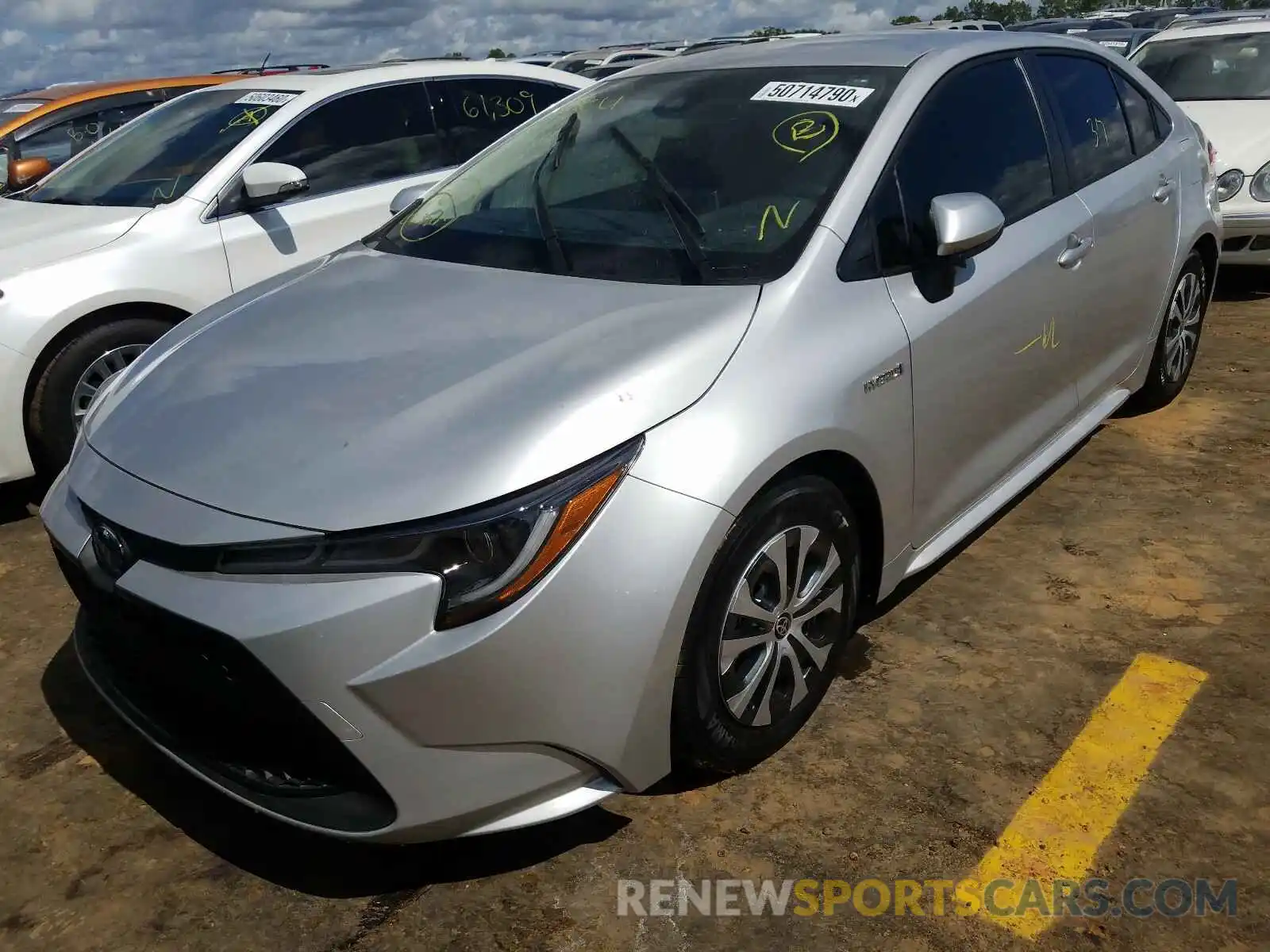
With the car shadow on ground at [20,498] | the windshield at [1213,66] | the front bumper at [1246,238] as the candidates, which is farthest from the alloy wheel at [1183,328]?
the car shadow on ground at [20,498]

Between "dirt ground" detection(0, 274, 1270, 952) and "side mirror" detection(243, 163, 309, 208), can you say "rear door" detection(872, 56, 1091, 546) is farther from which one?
"side mirror" detection(243, 163, 309, 208)

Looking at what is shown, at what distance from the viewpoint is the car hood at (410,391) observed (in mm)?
2031

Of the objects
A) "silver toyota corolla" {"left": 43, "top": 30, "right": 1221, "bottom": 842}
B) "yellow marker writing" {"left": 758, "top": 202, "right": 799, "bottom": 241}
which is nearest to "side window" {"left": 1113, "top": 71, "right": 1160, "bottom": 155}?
"silver toyota corolla" {"left": 43, "top": 30, "right": 1221, "bottom": 842}

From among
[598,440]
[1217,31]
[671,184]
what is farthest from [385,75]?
[1217,31]

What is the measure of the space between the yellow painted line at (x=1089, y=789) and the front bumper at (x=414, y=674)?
772mm

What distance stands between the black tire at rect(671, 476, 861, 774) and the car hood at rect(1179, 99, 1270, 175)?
17.4 ft

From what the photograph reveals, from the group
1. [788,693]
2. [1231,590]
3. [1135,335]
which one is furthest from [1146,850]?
[1135,335]

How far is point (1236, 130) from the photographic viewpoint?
6.73 m

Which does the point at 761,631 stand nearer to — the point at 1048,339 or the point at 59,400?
the point at 1048,339

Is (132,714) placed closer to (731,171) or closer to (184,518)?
(184,518)

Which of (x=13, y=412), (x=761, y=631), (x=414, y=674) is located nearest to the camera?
(x=414, y=674)

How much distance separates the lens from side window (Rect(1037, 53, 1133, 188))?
364cm

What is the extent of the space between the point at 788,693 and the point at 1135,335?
7.72 feet

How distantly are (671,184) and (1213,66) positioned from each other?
20.8 feet
